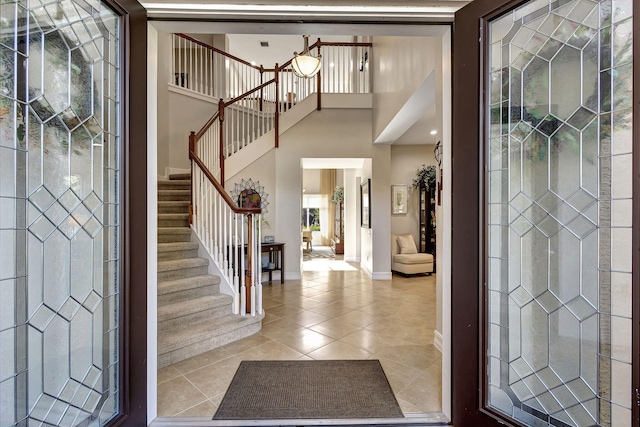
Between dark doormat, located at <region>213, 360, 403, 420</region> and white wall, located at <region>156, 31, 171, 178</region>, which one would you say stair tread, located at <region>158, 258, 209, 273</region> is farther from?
white wall, located at <region>156, 31, 171, 178</region>

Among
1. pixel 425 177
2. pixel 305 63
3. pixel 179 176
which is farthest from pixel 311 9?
pixel 425 177

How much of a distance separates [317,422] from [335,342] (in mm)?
1126

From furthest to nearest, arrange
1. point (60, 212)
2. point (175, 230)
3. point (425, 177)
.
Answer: point (425, 177)
point (175, 230)
point (60, 212)

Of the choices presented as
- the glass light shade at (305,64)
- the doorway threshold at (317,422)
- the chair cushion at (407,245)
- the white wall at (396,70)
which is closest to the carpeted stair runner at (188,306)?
the doorway threshold at (317,422)

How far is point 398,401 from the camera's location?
1.88 m

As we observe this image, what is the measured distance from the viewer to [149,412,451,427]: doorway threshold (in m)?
1.63

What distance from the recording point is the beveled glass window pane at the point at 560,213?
1086 mm

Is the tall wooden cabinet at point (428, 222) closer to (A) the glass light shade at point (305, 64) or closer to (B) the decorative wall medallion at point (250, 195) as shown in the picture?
(B) the decorative wall medallion at point (250, 195)

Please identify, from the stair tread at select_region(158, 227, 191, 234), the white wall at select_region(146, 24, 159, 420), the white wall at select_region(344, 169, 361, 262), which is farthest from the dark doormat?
the white wall at select_region(344, 169, 361, 262)

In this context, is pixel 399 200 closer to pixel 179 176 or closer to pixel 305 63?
pixel 305 63

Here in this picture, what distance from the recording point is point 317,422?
167 centimetres

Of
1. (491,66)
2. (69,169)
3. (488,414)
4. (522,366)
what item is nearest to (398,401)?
(488,414)

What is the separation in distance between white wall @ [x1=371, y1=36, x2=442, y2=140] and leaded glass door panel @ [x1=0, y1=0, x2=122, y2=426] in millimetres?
2532

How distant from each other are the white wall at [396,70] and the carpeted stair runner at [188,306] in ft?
9.86
